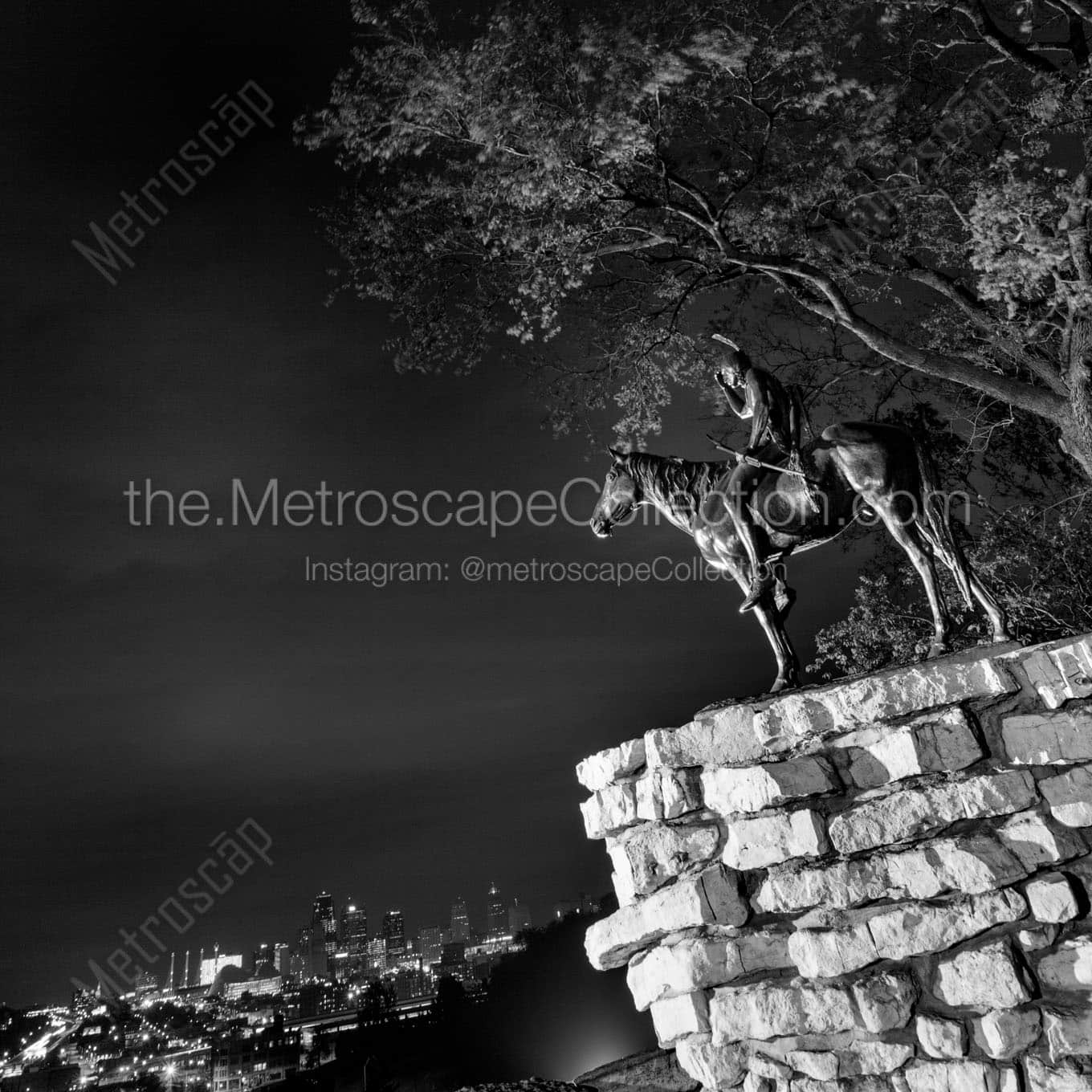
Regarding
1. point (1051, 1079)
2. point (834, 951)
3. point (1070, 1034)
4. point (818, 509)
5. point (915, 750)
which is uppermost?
point (818, 509)

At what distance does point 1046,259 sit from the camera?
8172mm

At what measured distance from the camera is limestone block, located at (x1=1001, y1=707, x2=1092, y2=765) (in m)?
4.40

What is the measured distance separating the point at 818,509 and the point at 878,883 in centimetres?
315

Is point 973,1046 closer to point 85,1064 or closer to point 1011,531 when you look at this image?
point 1011,531

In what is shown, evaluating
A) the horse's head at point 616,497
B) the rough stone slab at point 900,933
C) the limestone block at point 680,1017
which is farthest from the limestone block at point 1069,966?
the horse's head at point 616,497

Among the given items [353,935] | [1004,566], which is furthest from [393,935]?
[1004,566]

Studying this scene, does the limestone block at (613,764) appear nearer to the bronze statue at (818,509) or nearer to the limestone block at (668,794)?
the limestone block at (668,794)

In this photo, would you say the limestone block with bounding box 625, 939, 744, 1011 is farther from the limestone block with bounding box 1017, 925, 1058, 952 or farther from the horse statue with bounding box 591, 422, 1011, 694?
the horse statue with bounding box 591, 422, 1011, 694

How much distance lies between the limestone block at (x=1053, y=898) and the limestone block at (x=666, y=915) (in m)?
1.72

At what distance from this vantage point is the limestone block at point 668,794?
5379 millimetres

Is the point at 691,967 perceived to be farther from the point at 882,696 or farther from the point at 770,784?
the point at 882,696

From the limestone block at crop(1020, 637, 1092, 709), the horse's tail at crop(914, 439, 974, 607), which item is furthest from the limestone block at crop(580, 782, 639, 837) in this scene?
the horse's tail at crop(914, 439, 974, 607)

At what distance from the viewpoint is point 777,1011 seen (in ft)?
14.8

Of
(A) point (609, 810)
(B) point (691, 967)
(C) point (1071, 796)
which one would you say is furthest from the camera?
(A) point (609, 810)
